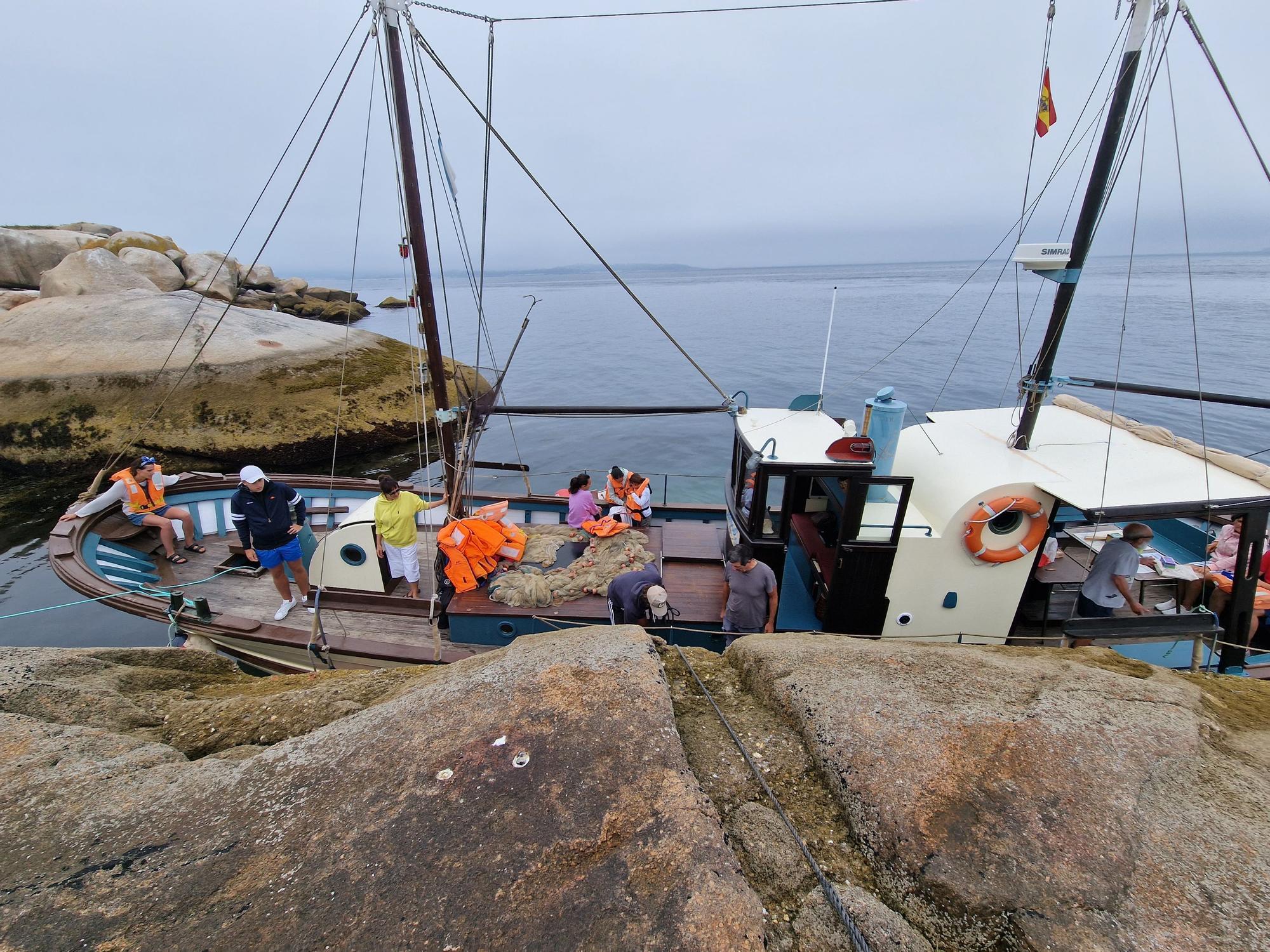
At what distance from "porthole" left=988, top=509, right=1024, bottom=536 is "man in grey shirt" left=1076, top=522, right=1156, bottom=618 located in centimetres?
86

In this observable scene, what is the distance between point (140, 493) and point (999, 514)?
11931 millimetres

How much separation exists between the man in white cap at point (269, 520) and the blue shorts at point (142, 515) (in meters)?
3.47

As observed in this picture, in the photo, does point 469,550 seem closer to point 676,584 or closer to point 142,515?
point 676,584

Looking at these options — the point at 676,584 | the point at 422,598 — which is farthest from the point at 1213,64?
the point at 422,598

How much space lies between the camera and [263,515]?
688cm

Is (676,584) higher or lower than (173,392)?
higher

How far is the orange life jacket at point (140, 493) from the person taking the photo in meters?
8.95

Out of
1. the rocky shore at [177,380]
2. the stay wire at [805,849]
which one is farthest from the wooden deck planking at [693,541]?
the rocky shore at [177,380]

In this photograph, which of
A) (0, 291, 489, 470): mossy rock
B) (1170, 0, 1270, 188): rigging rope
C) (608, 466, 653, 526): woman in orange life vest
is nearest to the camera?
(1170, 0, 1270, 188): rigging rope

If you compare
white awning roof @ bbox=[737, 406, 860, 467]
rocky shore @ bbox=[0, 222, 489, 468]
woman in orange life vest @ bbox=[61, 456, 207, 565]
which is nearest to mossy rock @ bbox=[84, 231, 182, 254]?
rocky shore @ bbox=[0, 222, 489, 468]

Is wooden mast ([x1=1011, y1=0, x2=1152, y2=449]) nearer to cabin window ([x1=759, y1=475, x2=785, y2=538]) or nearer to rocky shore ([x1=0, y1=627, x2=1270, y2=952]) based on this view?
cabin window ([x1=759, y1=475, x2=785, y2=538])

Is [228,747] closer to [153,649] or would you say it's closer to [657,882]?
[153,649]

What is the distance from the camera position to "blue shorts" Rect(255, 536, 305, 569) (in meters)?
7.11

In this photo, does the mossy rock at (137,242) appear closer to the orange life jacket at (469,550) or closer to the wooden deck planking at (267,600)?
the wooden deck planking at (267,600)
